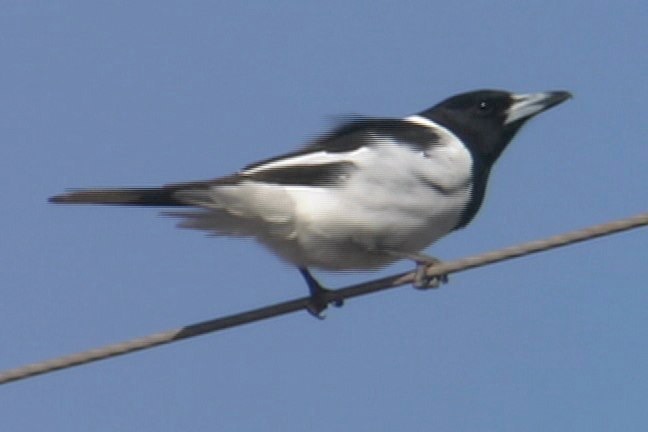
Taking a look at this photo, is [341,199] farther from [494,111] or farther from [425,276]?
[494,111]

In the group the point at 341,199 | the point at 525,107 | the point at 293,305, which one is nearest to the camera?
the point at 293,305

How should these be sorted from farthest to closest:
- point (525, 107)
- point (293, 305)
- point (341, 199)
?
point (525, 107)
point (341, 199)
point (293, 305)

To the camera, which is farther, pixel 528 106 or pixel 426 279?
pixel 528 106

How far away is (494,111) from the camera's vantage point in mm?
8375

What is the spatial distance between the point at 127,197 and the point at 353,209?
2.94 ft

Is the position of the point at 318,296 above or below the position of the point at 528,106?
below

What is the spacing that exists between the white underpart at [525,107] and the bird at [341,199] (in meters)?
0.68

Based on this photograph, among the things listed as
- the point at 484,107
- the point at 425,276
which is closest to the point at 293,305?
the point at 425,276

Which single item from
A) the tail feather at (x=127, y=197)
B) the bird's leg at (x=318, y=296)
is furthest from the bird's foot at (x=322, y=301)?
the tail feather at (x=127, y=197)

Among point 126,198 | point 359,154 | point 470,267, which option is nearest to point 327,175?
point 359,154

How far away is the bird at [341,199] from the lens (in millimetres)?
7312

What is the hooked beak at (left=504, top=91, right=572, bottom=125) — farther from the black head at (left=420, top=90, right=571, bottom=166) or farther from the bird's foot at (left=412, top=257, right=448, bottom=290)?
the bird's foot at (left=412, top=257, right=448, bottom=290)

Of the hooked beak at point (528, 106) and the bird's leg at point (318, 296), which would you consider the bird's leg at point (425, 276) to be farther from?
the hooked beak at point (528, 106)

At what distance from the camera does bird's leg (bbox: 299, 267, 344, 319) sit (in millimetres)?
7633
